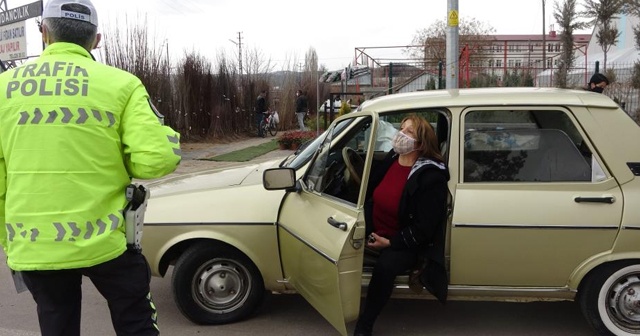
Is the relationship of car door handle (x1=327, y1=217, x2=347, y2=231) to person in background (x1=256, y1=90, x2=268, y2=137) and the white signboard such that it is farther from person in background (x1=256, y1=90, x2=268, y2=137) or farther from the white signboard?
person in background (x1=256, y1=90, x2=268, y2=137)

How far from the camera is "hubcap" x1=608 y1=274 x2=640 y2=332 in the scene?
Answer: 11.3 ft

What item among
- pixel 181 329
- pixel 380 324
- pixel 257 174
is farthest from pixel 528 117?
pixel 181 329

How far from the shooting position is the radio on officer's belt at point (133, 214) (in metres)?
2.31

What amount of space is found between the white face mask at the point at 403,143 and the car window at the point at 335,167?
0.26 m

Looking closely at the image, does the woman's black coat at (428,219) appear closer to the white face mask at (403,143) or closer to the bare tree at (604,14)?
the white face mask at (403,143)

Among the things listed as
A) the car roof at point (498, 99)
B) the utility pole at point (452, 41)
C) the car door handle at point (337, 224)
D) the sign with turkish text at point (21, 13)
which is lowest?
the car door handle at point (337, 224)

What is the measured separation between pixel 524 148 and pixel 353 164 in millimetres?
1212

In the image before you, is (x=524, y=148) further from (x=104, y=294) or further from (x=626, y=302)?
(x=104, y=294)

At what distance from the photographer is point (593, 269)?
3406 millimetres

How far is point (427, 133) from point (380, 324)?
4.90 feet

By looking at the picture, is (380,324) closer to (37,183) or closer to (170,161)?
(170,161)

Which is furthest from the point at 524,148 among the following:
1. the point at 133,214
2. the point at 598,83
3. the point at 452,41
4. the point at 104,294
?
the point at 452,41

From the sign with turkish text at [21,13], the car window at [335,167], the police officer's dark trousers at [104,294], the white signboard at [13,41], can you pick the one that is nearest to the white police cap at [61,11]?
the police officer's dark trousers at [104,294]

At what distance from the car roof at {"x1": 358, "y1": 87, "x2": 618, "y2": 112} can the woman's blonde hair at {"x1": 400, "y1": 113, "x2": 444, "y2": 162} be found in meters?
0.13
